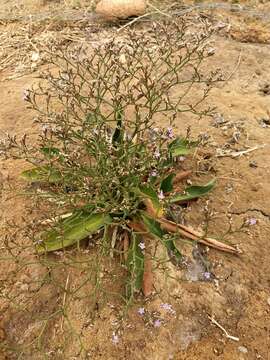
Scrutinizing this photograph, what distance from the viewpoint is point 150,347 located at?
2.22 metres

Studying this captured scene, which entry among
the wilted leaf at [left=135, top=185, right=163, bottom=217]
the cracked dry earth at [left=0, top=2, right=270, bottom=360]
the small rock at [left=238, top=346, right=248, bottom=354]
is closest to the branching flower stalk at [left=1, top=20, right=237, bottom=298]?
the wilted leaf at [left=135, top=185, right=163, bottom=217]

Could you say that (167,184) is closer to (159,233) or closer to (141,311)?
(159,233)

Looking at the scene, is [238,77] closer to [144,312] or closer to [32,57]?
[32,57]

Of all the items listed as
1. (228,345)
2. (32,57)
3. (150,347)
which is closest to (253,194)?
(228,345)

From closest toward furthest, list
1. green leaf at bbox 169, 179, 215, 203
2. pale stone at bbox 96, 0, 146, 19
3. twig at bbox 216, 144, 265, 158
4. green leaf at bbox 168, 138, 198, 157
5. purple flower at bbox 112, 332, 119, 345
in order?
1. purple flower at bbox 112, 332, 119, 345
2. green leaf at bbox 169, 179, 215, 203
3. green leaf at bbox 168, 138, 198, 157
4. twig at bbox 216, 144, 265, 158
5. pale stone at bbox 96, 0, 146, 19

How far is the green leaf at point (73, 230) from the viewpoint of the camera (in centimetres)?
241

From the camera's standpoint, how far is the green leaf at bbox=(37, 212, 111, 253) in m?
2.41

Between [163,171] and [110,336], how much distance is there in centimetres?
90

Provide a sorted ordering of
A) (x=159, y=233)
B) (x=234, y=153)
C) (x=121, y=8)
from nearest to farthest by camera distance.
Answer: (x=159, y=233) < (x=234, y=153) < (x=121, y=8)

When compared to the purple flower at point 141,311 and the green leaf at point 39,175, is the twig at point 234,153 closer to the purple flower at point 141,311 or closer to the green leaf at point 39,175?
the green leaf at point 39,175

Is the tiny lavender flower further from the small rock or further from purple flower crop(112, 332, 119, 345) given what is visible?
the small rock

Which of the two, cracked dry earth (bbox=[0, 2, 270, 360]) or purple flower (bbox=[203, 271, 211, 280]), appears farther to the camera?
purple flower (bbox=[203, 271, 211, 280])

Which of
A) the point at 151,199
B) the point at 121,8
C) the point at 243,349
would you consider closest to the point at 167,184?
the point at 151,199

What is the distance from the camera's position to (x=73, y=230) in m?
2.44
